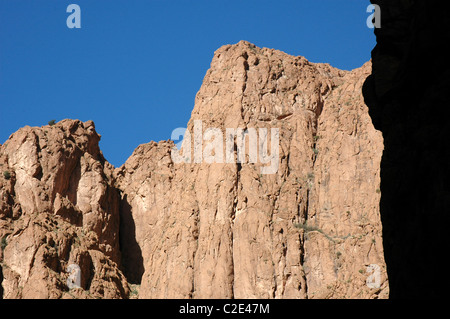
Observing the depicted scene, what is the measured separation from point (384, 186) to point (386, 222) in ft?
2.53

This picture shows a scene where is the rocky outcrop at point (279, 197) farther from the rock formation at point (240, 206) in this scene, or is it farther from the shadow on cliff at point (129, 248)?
the shadow on cliff at point (129, 248)

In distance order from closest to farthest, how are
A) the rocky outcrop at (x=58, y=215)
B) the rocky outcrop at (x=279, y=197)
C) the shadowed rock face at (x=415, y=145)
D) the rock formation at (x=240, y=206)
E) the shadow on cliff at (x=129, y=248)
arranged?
1. the shadowed rock face at (x=415, y=145)
2. the rocky outcrop at (x=279, y=197)
3. the rock formation at (x=240, y=206)
4. the rocky outcrop at (x=58, y=215)
5. the shadow on cliff at (x=129, y=248)

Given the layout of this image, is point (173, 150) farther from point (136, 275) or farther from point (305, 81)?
point (305, 81)

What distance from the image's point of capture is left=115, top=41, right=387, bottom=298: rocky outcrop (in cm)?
6025

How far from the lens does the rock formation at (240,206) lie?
199 ft

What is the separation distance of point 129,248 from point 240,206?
78.7ft

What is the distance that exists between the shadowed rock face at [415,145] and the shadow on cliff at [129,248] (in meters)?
64.4

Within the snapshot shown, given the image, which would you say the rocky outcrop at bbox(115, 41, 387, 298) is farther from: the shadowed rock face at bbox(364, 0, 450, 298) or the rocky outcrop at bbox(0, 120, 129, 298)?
the shadowed rock face at bbox(364, 0, 450, 298)

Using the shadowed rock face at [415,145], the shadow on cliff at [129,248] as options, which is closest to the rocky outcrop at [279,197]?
the shadow on cliff at [129,248]

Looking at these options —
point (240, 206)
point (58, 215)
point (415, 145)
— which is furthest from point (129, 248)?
point (415, 145)

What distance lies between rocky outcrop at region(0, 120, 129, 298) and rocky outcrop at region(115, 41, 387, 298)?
7.57 meters

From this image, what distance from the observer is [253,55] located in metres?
72.2

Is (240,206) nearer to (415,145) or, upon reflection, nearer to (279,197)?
(279,197)

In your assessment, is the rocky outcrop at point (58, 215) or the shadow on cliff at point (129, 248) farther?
the shadow on cliff at point (129, 248)
